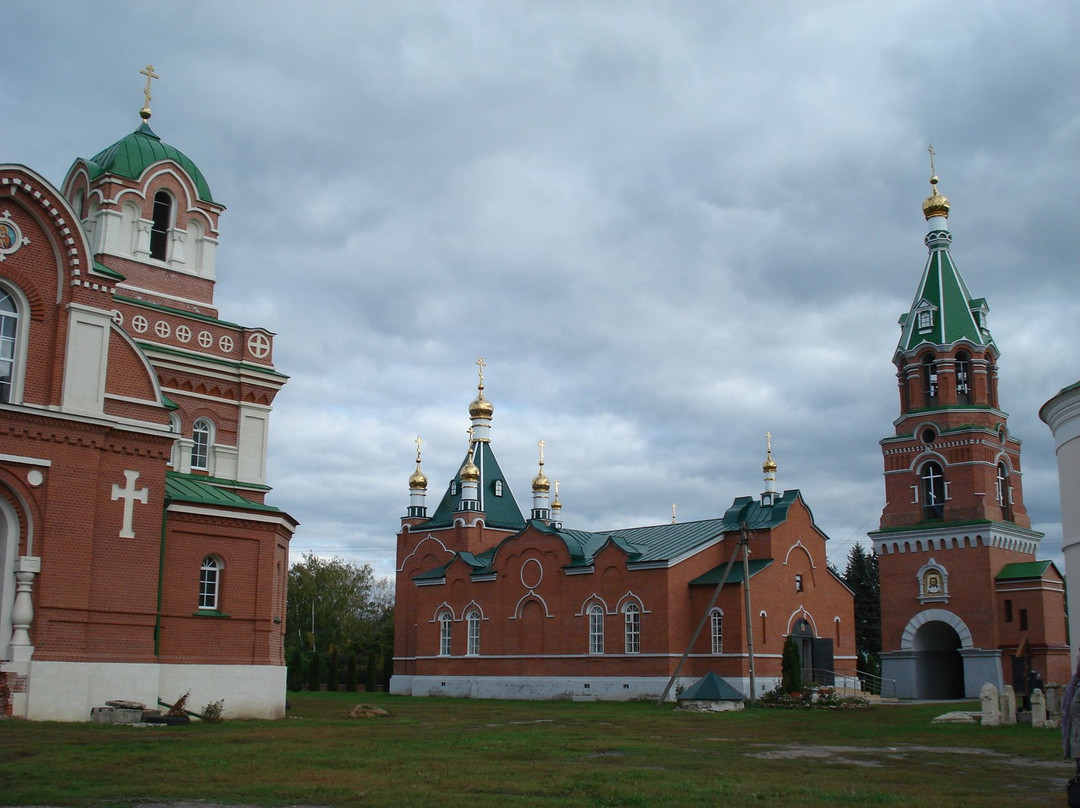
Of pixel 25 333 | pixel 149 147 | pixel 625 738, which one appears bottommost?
pixel 625 738

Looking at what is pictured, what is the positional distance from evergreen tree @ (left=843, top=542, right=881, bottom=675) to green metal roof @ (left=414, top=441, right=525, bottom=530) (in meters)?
23.3

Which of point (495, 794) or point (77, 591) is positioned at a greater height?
point (77, 591)

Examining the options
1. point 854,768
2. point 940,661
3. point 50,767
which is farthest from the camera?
point 940,661

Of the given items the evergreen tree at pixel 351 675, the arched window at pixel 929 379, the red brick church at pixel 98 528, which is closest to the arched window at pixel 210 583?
the red brick church at pixel 98 528

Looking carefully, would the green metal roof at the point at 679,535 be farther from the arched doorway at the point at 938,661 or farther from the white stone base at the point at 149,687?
the white stone base at the point at 149,687

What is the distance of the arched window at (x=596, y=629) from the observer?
131 feet

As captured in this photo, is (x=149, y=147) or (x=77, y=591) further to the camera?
(x=149, y=147)

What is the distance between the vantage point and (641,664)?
125 ft

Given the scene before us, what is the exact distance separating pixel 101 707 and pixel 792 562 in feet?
85.8

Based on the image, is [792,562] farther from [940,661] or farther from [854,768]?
[854,768]

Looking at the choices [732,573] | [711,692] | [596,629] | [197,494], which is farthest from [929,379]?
[197,494]

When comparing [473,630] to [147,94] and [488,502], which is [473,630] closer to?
[488,502]

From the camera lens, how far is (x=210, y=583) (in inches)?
928

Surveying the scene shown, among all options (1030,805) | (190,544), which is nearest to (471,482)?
(190,544)
